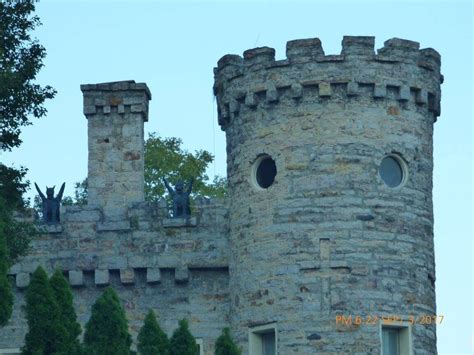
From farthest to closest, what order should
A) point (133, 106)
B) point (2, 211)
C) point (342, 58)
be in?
point (133, 106) → point (342, 58) → point (2, 211)

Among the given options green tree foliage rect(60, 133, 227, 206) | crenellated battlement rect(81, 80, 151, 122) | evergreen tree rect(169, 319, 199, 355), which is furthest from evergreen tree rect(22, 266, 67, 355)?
green tree foliage rect(60, 133, 227, 206)

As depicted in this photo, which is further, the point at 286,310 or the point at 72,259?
the point at 72,259

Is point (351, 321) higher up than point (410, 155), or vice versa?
point (410, 155)

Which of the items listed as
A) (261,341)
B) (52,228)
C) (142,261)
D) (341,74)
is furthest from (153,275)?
(341,74)

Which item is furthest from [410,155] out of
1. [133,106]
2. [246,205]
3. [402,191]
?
[133,106]

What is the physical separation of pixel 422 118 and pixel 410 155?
0.85 meters

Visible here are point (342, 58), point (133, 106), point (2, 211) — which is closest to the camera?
point (2, 211)

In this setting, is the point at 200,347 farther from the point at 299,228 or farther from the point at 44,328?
the point at 44,328

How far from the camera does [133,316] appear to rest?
3834 centimetres

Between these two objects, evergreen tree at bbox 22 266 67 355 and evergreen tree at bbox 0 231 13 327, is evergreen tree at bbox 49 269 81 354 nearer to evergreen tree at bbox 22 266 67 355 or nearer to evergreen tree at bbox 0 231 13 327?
evergreen tree at bbox 22 266 67 355

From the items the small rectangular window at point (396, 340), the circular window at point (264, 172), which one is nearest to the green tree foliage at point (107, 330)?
the circular window at point (264, 172)

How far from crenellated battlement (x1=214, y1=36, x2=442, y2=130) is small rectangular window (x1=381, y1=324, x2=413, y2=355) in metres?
4.11

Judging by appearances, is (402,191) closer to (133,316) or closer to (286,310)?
(286,310)

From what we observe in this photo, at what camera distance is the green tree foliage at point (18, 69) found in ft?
116
